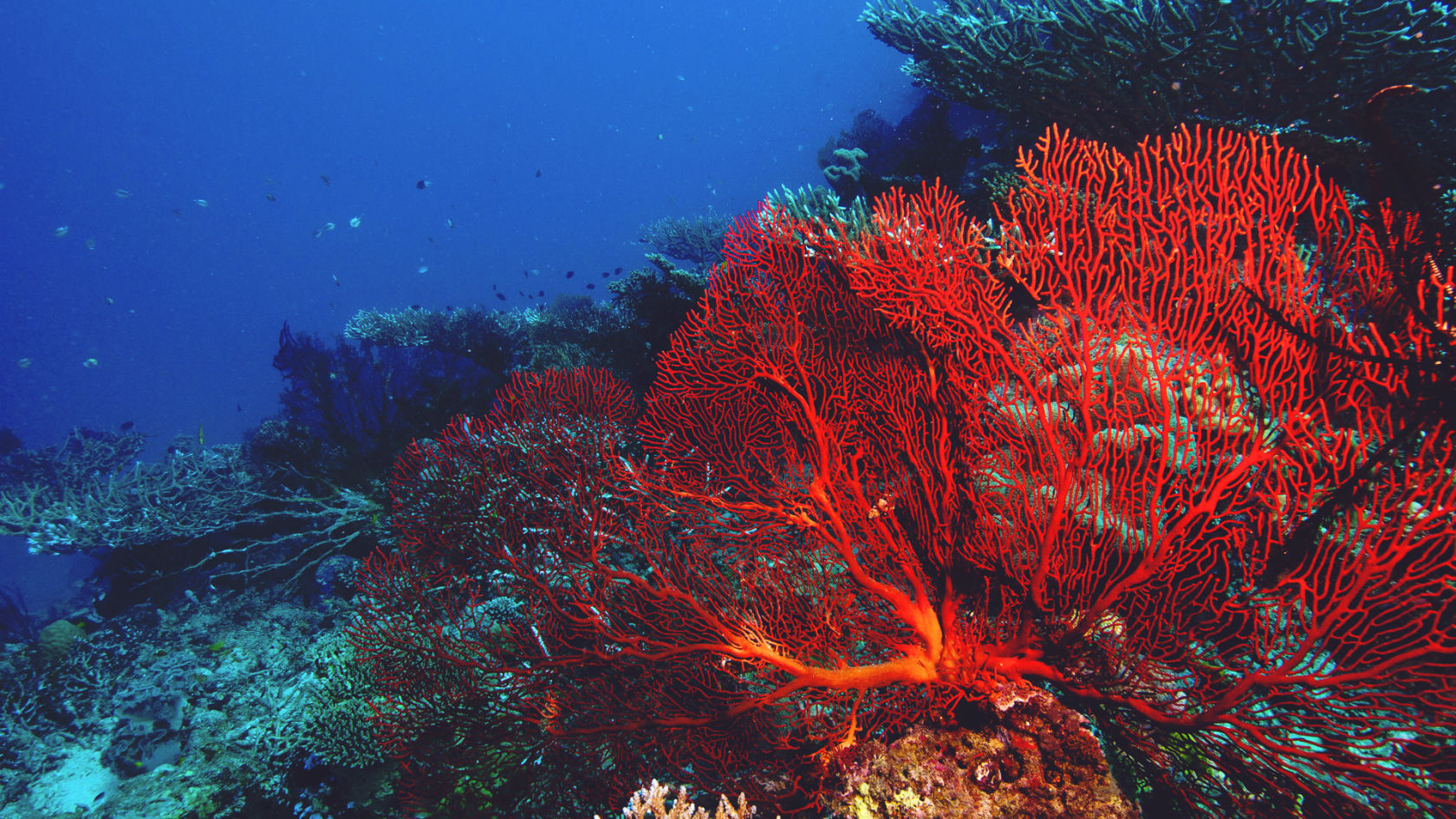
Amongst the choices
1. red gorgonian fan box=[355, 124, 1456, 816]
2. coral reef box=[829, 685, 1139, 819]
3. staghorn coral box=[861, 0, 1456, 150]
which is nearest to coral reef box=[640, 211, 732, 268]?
staghorn coral box=[861, 0, 1456, 150]

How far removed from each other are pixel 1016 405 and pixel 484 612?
3813mm

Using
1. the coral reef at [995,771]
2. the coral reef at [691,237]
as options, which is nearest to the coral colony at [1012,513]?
the coral reef at [995,771]

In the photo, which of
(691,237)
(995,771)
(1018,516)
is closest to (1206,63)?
(1018,516)

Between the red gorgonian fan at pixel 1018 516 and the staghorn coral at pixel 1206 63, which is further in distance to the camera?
the staghorn coral at pixel 1206 63

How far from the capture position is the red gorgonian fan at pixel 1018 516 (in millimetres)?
2031

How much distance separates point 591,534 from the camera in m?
3.34

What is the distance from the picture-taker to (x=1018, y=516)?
256 centimetres

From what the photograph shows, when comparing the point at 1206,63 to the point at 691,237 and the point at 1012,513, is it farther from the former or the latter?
the point at 691,237

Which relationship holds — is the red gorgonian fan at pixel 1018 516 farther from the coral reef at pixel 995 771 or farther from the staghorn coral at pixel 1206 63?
the staghorn coral at pixel 1206 63

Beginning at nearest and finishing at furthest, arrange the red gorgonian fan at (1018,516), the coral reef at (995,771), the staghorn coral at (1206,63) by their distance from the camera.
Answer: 1. the red gorgonian fan at (1018,516)
2. the coral reef at (995,771)
3. the staghorn coral at (1206,63)

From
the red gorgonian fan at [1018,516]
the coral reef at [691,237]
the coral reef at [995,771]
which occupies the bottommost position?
the coral reef at [995,771]

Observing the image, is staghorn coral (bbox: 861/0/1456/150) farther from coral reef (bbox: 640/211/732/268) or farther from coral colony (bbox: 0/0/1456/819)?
coral reef (bbox: 640/211/732/268)

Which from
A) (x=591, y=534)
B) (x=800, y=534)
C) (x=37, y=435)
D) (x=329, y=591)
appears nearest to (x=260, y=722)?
(x=329, y=591)

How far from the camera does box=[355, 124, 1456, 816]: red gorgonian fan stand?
80.0 inches
